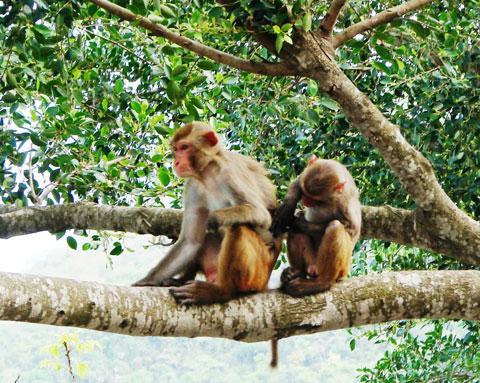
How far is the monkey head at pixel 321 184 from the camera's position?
16.8 feet

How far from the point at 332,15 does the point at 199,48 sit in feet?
3.08

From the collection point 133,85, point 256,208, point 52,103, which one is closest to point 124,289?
point 256,208

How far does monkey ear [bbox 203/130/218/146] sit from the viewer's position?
523cm

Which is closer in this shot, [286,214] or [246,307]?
[246,307]

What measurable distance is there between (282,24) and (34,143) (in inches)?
73.3

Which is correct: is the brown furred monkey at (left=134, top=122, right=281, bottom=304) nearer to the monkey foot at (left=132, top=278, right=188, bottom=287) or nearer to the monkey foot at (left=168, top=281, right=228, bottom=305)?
the monkey foot at (left=132, top=278, right=188, bottom=287)

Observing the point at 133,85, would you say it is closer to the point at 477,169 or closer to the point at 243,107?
the point at 243,107

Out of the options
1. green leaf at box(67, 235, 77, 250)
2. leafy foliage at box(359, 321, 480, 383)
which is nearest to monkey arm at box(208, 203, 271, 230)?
green leaf at box(67, 235, 77, 250)

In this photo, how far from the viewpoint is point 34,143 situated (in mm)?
5449

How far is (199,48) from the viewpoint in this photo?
17.5 ft

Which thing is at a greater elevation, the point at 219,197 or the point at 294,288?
the point at 219,197

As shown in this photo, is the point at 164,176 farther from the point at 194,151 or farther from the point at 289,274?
the point at 289,274

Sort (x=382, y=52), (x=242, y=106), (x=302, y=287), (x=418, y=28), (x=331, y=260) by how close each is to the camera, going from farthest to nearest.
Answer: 1. (x=242, y=106)
2. (x=382, y=52)
3. (x=418, y=28)
4. (x=331, y=260)
5. (x=302, y=287)

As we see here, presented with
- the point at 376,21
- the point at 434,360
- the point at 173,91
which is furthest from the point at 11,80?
the point at 434,360
